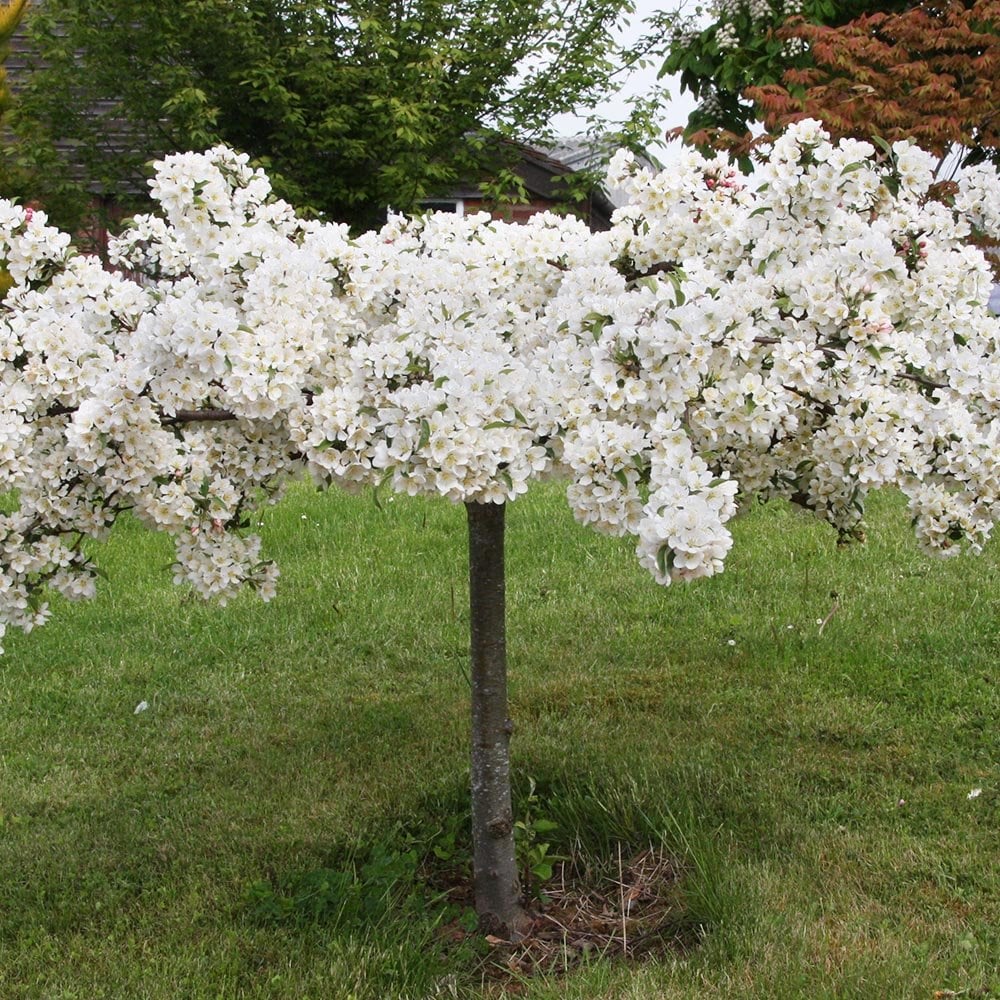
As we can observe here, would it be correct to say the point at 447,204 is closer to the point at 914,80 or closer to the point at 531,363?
the point at 914,80

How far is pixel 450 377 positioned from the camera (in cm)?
224

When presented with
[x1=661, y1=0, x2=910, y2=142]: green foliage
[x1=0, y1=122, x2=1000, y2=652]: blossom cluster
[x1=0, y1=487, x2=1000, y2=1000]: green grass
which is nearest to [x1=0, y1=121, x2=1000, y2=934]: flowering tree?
[x1=0, y1=122, x2=1000, y2=652]: blossom cluster

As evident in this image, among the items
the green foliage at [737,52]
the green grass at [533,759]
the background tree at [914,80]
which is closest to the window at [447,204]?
the green foliage at [737,52]

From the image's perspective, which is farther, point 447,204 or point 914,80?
point 447,204

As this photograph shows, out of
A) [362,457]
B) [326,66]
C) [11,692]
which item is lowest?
[11,692]

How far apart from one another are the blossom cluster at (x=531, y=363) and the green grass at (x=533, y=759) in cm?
92

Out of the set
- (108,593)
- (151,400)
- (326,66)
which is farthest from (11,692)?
(326,66)

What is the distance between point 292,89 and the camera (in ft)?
40.2

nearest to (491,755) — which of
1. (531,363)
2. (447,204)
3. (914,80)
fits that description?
(531,363)

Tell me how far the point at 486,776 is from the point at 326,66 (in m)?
10.1

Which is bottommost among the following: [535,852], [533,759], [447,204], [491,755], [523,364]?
[535,852]

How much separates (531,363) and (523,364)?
4.5 inches

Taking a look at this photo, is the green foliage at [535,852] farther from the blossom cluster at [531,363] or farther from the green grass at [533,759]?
the blossom cluster at [531,363]

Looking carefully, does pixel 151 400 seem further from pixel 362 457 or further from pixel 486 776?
pixel 486 776
